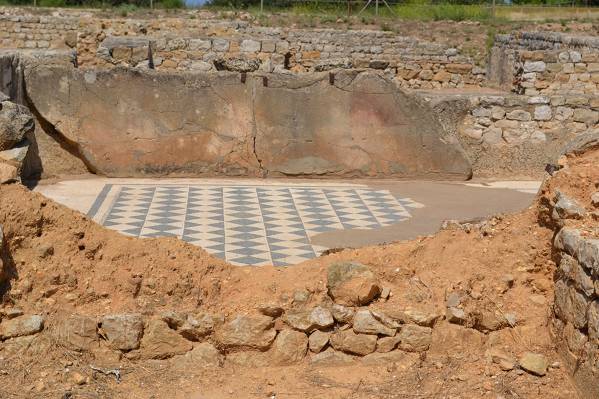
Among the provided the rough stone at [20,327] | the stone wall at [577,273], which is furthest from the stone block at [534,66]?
the rough stone at [20,327]

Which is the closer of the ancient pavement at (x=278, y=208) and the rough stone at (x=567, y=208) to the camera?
the rough stone at (x=567, y=208)

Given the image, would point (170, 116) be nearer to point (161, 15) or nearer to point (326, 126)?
point (326, 126)

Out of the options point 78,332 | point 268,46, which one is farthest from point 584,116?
point 78,332

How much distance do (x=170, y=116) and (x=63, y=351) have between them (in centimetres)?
618

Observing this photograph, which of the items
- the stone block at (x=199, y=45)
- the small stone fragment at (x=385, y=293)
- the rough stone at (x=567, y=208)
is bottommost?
the small stone fragment at (x=385, y=293)

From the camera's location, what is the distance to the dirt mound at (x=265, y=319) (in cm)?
516

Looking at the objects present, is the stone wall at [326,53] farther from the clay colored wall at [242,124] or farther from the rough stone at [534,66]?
the clay colored wall at [242,124]

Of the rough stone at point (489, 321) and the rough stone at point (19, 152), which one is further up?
the rough stone at point (489, 321)

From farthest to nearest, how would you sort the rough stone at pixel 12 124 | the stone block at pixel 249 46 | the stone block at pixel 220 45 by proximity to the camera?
the stone block at pixel 249 46 < the stone block at pixel 220 45 < the rough stone at pixel 12 124

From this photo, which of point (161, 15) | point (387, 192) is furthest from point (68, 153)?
point (161, 15)

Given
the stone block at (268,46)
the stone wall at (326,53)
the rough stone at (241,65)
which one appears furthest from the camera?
the stone block at (268,46)

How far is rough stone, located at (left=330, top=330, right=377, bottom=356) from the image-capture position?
5387mm

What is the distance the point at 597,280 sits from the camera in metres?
4.63

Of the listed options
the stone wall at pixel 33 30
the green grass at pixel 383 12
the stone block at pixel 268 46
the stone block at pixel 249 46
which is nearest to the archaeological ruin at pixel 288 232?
the stone block at pixel 249 46
